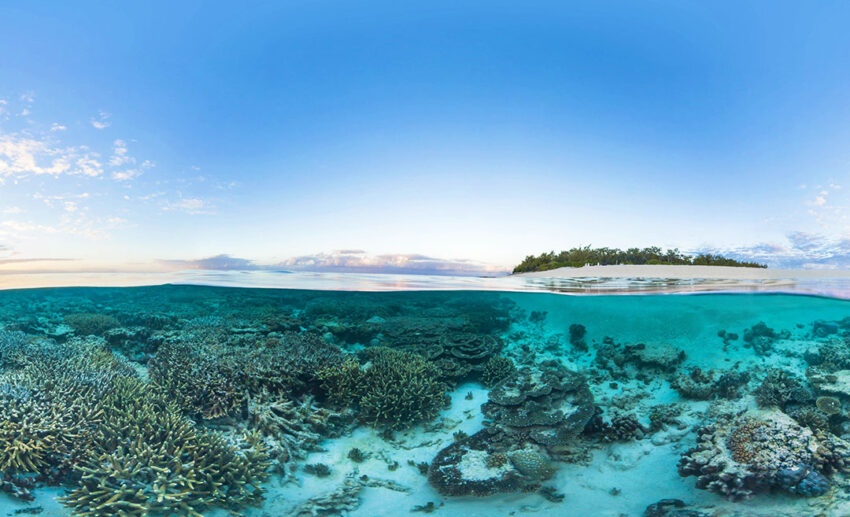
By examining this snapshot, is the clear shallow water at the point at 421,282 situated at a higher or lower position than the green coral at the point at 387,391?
higher

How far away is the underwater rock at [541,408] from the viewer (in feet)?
23.4

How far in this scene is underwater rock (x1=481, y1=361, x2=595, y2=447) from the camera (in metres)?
7.14

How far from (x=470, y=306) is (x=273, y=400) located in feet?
41.4

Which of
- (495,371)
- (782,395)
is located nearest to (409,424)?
(495,371)

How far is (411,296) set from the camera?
58.2 feet

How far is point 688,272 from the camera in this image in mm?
15328

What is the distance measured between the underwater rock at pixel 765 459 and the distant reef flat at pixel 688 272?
31.3 feet

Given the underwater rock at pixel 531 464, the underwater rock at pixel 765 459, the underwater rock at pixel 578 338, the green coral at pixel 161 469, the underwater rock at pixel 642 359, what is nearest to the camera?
the green coral at pixel 161 469

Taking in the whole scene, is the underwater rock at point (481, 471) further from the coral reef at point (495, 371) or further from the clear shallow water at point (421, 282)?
the clear shallow water at point (421, 282)

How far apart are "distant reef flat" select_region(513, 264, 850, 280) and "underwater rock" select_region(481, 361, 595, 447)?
828cm

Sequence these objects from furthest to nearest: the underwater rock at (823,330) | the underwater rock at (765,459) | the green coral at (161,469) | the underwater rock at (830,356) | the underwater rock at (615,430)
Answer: the underwater rock at (823,330) < the underwater rock at (830,356) < the underwater rock at (615,430) < the underwater rock at (765,459) < the green coral at (161,469)

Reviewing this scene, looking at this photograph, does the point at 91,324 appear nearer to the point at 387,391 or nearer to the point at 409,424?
the point at 387,391

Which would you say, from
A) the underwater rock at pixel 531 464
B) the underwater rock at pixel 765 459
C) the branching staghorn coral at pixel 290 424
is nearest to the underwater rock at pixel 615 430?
the underwater rock at pixel 765 459

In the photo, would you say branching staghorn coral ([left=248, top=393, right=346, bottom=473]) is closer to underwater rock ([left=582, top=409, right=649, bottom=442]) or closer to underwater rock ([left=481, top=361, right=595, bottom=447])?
underwater rock ([left=481, top=361, right=595, bottom=447])
